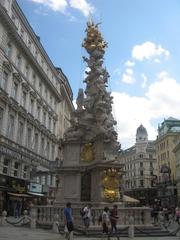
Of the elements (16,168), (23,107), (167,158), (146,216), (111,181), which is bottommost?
(146,216)

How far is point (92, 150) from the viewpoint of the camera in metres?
25.9

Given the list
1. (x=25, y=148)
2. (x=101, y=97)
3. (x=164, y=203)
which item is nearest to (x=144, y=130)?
(x=164, y=203)

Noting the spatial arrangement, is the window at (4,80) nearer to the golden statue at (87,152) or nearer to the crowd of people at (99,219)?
the golden statue at (87,152)

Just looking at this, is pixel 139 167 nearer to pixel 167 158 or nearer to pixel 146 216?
pixel 167 158

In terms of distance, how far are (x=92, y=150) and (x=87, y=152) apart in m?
0.38

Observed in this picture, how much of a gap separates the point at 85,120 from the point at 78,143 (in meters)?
1.84

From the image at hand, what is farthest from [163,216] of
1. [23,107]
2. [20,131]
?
[23,107]

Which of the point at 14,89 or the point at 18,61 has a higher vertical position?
the point at 18,61

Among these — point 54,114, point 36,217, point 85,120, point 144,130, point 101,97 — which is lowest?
point 36,217

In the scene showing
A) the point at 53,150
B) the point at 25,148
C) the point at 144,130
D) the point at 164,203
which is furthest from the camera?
the point at 144,130

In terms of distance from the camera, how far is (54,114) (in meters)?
64.1

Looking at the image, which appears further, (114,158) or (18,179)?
(18,179)

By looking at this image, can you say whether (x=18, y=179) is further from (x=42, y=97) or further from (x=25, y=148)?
(x=42, y=97)

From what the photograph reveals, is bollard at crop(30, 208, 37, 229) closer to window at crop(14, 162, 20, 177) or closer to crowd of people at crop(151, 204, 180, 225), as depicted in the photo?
crowd of people at crop(151, 204, 180, 225)
